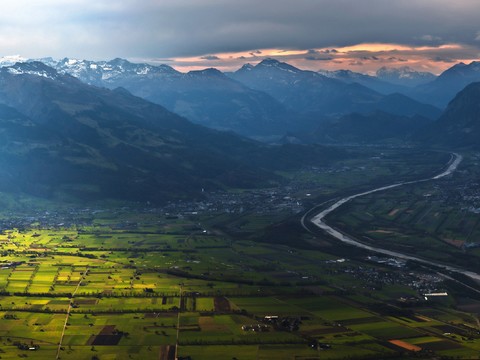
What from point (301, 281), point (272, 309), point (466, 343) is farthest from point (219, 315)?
point (466, 343)

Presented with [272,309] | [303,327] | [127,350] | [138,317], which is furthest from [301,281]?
[127,350]

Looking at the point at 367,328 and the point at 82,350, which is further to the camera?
the point at 367,328

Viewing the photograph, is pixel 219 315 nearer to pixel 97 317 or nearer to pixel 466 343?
pixel 97 317

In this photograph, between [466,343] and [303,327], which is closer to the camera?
[466,343]

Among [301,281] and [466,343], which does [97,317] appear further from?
[466,343]

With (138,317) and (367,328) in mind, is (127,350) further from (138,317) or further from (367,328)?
(367,328)

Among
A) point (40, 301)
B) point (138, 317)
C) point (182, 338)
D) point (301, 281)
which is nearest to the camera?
point (182, 338)

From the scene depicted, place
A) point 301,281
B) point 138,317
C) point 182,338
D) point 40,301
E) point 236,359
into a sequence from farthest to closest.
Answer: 1. point 301,281
2. point 40,301
3. point 138,317
4. point 182,338
5. point 236,359

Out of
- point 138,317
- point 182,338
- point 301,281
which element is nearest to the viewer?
point 182,338
